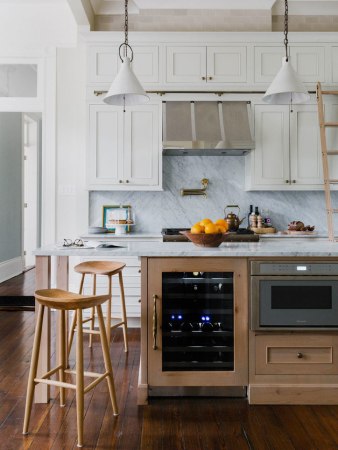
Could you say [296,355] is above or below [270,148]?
below

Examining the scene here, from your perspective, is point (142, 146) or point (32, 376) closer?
point (32, 376)

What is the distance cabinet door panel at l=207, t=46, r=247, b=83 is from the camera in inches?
177

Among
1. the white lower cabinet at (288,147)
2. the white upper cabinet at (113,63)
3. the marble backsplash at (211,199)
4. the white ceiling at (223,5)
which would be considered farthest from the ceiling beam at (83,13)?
the white lower cabinet at (288,147)

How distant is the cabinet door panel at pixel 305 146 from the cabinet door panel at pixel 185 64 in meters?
1.13

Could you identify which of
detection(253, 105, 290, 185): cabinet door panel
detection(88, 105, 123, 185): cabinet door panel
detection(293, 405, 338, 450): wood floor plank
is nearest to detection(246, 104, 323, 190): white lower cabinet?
detection(253, 105, 290, 185): cabinet door panel

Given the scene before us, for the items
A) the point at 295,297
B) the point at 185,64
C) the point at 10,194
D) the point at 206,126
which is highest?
the point at 185,64

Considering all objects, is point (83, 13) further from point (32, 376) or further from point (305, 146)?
point (32, 376)

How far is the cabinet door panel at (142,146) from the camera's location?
4.48 m

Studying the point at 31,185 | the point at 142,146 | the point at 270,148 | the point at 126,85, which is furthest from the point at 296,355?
the point at 31,185

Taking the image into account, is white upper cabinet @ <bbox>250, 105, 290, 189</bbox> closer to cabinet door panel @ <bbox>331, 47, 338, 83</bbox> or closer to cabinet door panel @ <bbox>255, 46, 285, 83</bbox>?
cabinet door panel @ <bbox>255, 46, 285, 83</bbox>

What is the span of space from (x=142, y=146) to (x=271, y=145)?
55.2 inches

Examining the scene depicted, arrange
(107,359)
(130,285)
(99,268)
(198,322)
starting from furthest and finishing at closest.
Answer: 1. (130,285)
2. (99,268)
3. (198,322)
4. (107,359)

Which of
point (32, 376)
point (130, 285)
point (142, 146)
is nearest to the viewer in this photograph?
point (32, 376)

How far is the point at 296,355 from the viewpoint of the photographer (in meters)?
2.54
